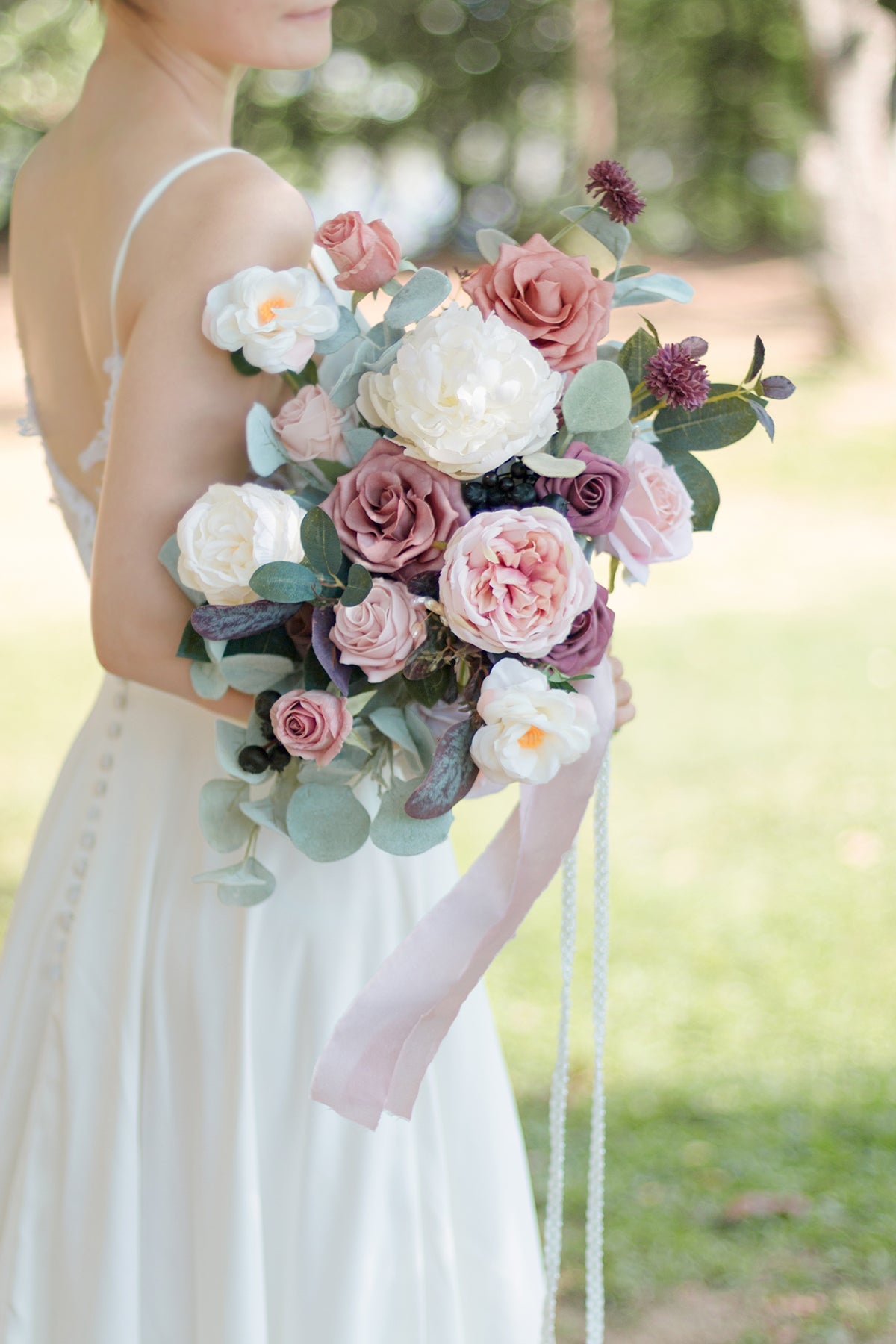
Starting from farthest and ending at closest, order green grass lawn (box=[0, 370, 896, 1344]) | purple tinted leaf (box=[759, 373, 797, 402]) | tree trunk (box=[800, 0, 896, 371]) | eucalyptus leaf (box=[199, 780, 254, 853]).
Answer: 1. tree trunk (box=[800, 0, 896, 371])
2. green grass lawn (box=[0, 370, 896, 1344])
3. eucalyptus leaf (box=[199, 780, 254, 853])
4. purple tinted leaf (box=[759, 373, 797, 402])

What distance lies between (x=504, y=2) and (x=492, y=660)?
732 inches

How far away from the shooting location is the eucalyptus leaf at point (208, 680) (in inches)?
54.8

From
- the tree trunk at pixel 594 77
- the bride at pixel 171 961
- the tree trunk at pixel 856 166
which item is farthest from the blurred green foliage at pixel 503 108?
the bride at pixel 171 961

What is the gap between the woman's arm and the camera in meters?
1.37

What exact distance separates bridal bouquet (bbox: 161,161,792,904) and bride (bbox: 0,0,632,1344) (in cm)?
10

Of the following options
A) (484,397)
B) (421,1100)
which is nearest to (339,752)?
A: (484,397)

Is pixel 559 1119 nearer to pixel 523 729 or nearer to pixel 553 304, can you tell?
pixel 523 729

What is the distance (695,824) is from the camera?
4629mm

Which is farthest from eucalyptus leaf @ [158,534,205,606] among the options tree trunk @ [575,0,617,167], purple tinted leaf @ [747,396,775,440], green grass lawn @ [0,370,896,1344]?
tree trunk @ [575,0,617,167]

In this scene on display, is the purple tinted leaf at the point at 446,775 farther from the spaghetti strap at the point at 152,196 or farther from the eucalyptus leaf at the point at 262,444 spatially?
the spaghetti strap at the point at 152,196

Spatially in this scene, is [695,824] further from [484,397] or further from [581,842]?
[484,397]

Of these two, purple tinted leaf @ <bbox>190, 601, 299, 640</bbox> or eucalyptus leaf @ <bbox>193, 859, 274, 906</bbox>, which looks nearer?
purple tinted leaf @ <bbox>190, 601, 299, 640</bbox>

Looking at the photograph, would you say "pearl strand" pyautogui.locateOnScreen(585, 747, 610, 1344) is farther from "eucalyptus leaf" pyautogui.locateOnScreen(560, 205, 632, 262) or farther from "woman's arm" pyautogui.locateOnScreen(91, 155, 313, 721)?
"eucalyptus leaf" pyautogui.locateOnScreen(560, 205, 632, 262)

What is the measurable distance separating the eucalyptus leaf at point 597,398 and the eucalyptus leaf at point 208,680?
0.45 m
